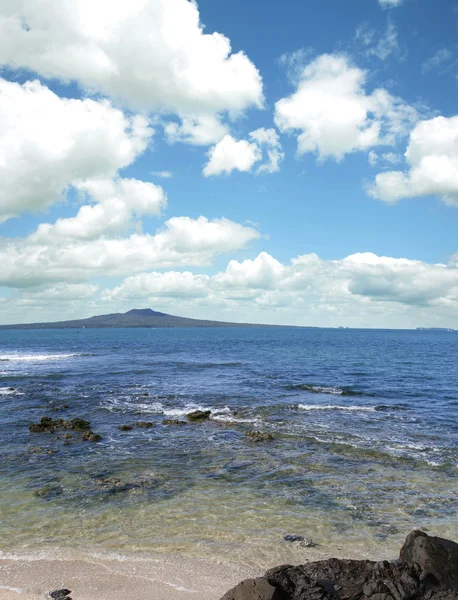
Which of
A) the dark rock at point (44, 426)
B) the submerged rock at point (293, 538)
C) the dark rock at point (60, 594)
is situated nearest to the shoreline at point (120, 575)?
the dark rock at point (60, 594)

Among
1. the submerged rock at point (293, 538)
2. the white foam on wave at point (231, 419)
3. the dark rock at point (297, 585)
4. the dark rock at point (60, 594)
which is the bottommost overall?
the white foam on wave at point (231, 419)

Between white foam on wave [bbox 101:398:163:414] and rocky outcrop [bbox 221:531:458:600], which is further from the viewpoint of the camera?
white foam on wave [bbox 101:398:163:414]

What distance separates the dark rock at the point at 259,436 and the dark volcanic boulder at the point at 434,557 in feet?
Answer: 59.3

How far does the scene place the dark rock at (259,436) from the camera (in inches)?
1187

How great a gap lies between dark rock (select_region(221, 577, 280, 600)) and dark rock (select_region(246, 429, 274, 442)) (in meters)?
20.1

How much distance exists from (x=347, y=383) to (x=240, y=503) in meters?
46.2

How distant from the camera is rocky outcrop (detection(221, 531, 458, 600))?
10.3 m

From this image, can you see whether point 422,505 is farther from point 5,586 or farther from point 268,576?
point 5,586

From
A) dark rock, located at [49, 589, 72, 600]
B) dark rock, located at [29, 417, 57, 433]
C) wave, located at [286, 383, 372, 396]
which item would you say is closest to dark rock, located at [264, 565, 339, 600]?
dark rock, located at [49, 589, 72, 600]

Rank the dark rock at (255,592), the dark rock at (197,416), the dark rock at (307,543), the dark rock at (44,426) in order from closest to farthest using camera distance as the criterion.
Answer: the dark rock at (255,592), the dark rock at (307,543), the dark rock at (44,426), the dark rock at (197,416)

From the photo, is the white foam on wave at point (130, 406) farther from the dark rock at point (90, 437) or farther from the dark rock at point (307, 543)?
the dark rock at point (307, 543)

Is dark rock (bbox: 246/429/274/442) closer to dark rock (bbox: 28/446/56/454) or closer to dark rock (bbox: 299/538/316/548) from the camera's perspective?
dark rock (bbox: 28/446/56/454)

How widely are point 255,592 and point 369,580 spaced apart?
3154 millimetres

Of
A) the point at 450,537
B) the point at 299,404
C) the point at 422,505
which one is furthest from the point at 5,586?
the point at 299,404
